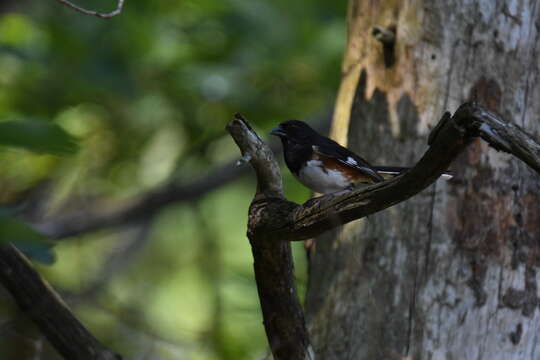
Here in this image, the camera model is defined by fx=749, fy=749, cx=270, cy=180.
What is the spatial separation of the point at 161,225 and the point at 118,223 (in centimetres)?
163

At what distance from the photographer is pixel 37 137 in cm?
136

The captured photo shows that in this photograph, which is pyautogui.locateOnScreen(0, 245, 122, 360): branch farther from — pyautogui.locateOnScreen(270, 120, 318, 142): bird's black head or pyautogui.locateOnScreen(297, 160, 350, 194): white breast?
pyautogui.locateOnScreen(270, 120, 318, 142): bird's black head

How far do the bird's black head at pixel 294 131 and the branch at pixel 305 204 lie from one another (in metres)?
1.29

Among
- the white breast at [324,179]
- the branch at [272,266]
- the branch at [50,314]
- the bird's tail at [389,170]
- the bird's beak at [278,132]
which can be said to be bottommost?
the branch at [50,314]

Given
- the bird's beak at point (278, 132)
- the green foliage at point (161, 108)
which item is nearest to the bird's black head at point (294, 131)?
the bird's beak at point (278, 132)

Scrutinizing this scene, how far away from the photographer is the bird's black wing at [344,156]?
338cm

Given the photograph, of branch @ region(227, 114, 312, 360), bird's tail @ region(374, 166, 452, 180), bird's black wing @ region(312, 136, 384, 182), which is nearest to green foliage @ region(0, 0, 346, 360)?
bird's black wing @ region(312, 136, 384, 182)

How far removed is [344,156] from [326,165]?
252 millimetres

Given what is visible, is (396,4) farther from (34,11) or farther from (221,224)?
(221,224)

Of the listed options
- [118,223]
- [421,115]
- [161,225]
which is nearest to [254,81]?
[118,223]

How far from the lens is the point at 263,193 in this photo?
8.98ft

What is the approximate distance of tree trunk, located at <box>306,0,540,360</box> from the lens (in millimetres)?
3125

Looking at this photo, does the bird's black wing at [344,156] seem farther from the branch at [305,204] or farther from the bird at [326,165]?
the branch at [305,204]

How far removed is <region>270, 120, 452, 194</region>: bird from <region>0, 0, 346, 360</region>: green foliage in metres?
0.96
